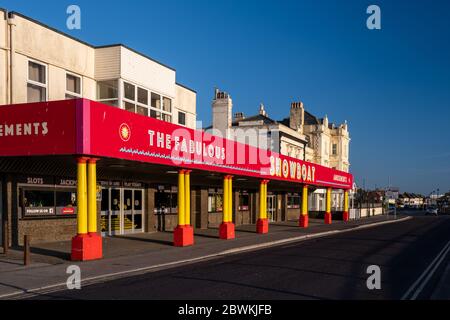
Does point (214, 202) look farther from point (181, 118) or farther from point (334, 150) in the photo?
A: point (334, 150)

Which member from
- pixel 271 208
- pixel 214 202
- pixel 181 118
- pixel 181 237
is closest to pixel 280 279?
pixel 181 237

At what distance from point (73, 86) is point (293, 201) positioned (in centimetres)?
2990

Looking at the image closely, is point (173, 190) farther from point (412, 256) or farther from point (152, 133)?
point (412, 256)

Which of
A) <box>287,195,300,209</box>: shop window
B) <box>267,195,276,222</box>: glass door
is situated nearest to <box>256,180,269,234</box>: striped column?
<box>267,195,276,222</box>: glass door

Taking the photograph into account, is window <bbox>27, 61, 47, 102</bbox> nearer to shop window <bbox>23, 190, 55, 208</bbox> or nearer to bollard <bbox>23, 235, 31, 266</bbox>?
shop window <bbox>23, 190, 55, 208</bbox>

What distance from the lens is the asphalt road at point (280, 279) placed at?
382 inches

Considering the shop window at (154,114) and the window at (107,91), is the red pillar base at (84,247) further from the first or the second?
the shop window at (154,114)

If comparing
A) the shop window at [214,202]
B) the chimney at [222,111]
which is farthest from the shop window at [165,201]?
the chimney at [222,111]

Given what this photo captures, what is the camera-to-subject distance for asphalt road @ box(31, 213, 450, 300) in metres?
9.71

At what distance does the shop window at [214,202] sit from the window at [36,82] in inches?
579

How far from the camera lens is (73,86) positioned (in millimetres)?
19094

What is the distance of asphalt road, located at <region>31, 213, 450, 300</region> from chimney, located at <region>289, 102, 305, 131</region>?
38868mm

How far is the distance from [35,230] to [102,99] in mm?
5753
